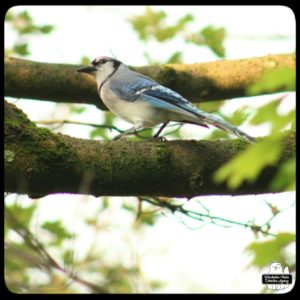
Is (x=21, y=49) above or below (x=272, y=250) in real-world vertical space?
below

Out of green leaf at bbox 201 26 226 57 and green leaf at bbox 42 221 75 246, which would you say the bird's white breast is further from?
green leaf at bbox 201 26 226 57

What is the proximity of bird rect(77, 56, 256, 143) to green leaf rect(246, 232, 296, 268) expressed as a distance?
1.87m

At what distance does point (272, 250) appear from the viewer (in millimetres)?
2488

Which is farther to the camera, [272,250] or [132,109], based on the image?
[132,109]

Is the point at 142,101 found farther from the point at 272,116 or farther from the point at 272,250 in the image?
the point at 272,116

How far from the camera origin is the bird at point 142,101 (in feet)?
15.5

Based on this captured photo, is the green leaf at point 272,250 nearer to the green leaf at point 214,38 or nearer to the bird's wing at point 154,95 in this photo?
the bird's wing at point 154,95

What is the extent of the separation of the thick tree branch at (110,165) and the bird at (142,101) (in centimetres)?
45

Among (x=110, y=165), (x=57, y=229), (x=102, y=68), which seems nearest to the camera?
(x=110, y=165)

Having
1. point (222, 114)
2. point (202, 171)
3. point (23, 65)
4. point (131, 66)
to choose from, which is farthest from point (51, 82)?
point (202, 171)

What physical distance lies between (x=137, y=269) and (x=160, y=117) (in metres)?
1.13

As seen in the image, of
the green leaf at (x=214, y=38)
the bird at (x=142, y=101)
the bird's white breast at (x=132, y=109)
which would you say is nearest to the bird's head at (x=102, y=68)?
the bird at (x=142, y=101)

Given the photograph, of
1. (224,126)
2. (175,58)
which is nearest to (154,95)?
(224,126)

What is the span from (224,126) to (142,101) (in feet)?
3.11
